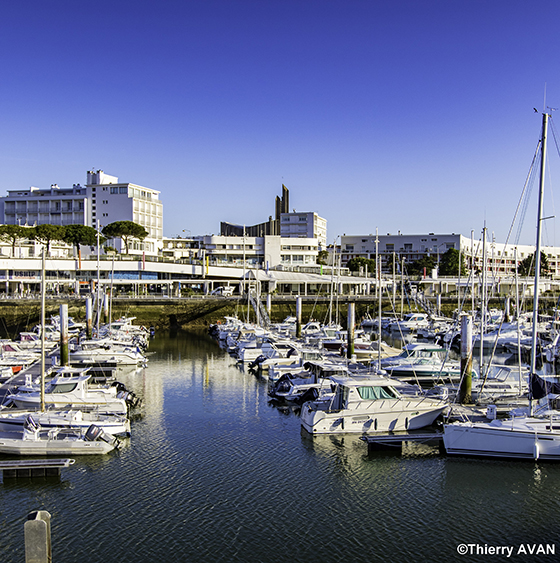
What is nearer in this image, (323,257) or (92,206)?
(92,206)

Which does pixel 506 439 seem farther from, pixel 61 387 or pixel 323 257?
pixel 323 257

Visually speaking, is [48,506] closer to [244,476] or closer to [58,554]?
[58,554]

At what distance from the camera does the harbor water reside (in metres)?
15.6

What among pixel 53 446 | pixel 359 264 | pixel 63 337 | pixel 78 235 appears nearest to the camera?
pixel 53 446

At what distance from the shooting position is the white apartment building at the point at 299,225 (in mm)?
129500

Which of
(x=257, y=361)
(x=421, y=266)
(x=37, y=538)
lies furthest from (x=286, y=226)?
(x=37, y=538)

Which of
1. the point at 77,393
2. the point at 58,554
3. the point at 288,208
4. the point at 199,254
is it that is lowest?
the point at 58,554

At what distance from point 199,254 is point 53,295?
130 feet

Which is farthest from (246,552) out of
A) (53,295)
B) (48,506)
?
(53,295)

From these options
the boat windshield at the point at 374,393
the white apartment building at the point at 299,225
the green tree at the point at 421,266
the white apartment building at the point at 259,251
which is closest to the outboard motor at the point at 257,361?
the boat windshield at the point at 374,393

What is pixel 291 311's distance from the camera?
7825 cm

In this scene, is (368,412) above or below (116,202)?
below

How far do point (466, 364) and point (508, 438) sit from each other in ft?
22.5

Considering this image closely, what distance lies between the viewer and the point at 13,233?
89312 millimetres
